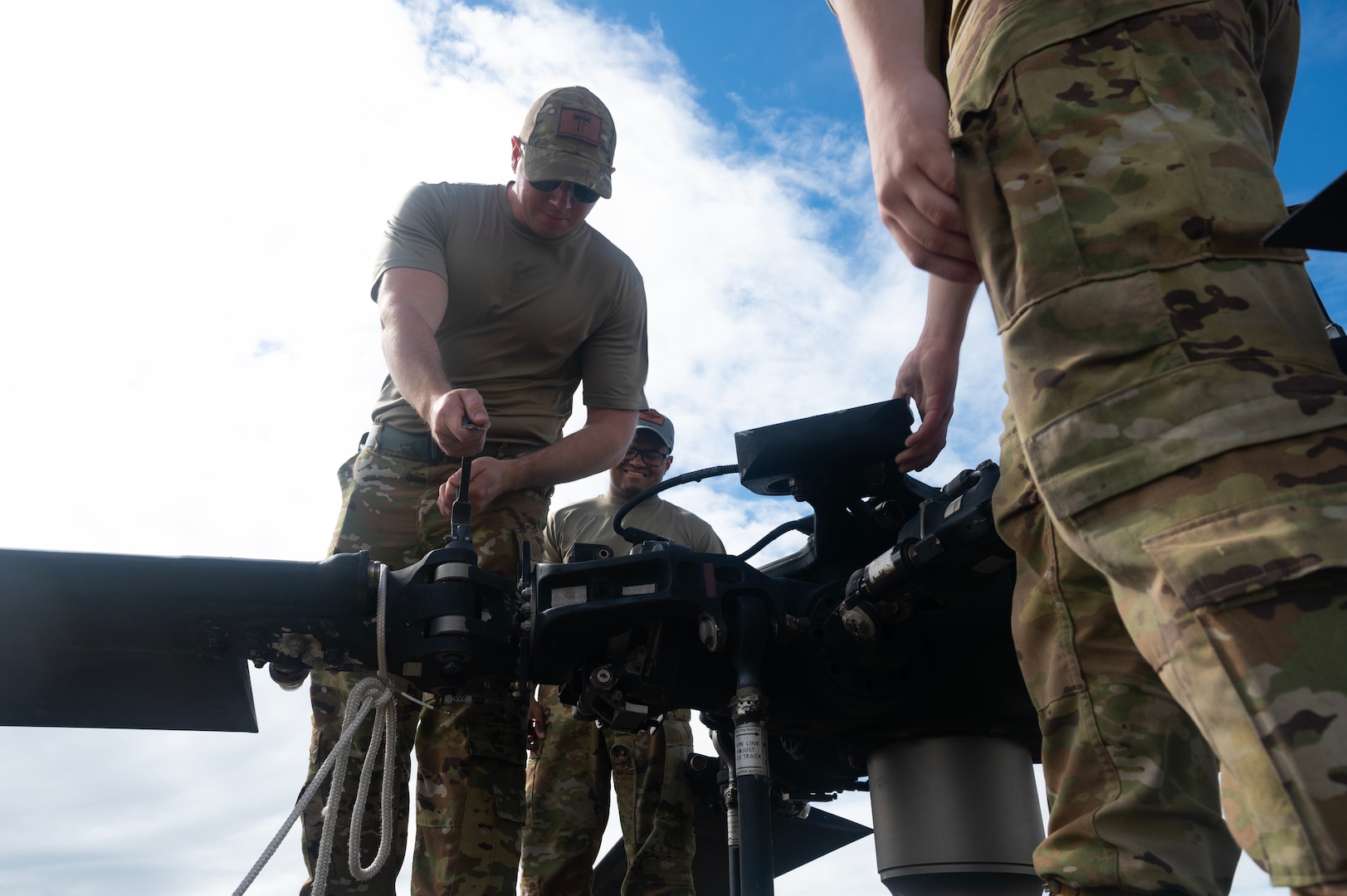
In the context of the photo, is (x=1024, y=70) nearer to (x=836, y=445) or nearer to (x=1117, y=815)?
(x=1117, y=815)

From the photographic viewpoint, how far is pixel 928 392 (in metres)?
1.81

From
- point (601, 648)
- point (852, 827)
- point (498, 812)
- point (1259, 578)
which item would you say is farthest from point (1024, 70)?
point (852, 827)

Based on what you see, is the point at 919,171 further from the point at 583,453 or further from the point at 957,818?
the point at 583,453

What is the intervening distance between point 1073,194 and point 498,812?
6.58ft

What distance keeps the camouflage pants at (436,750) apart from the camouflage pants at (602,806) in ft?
3.66

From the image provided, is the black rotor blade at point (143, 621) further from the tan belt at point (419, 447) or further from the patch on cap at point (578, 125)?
the patch on cap at point (578, 125)

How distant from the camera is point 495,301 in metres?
2.98

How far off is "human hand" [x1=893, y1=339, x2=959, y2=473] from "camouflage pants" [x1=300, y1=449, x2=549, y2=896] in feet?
3.59

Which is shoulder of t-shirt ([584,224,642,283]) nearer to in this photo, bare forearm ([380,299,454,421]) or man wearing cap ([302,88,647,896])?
man wearing cap ([302,88,647,896])

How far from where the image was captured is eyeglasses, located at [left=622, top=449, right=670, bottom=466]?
4.94m

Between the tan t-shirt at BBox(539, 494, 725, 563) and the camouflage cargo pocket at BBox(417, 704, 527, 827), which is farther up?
the tan t-shirt at BBox(539, 494, 725, 563)

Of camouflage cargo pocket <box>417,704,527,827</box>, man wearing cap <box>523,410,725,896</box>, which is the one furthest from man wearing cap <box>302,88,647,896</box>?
man wearing cap <box>523,410,725,896</box>

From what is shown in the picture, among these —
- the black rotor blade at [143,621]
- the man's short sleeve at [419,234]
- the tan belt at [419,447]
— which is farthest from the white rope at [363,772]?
the man's short sleeve at [419,234]

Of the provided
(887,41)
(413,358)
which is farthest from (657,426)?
(887,41)
